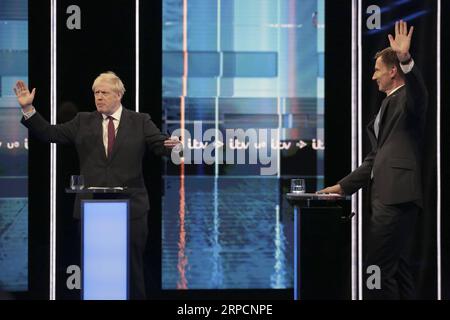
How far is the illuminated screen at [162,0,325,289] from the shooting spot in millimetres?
5711

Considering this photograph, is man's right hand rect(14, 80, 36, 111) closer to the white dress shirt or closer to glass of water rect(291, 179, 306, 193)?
the white dress shirt

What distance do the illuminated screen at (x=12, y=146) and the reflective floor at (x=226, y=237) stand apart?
3.30ft

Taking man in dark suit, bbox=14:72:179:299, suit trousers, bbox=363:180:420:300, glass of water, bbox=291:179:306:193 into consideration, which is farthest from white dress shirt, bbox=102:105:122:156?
suit trousers, bbox=363:180:420:300

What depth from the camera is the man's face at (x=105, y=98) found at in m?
5.05

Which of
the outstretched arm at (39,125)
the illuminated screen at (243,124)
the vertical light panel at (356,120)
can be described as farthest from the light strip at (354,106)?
the outstretched arm at (39,125)

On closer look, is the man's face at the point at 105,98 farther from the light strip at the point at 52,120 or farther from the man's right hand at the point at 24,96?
the light strip at the point at 52,120

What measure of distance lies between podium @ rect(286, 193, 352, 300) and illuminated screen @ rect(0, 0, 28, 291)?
6.92 feet

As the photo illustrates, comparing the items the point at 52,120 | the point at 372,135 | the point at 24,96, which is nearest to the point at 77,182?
the point at 24,96

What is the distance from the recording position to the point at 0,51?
5.57 m

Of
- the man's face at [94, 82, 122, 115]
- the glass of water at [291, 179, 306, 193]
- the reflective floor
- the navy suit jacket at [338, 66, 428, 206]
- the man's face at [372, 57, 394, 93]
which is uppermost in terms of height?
the man's face at [372, 57, 394, 93]

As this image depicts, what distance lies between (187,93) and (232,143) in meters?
0.48

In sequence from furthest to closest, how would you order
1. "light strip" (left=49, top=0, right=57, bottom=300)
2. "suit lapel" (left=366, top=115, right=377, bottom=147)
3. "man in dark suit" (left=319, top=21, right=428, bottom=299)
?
"light strip" (left=49, top=0, right=57, bottom=300)
"suit lapel" (left=366, top=115, right=377, bottom=147)
"man in dark suit" (left=319, top=21, right=428, bottom=299)

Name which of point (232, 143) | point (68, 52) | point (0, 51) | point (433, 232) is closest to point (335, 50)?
point (232, 143)

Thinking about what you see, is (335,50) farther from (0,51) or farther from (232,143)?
→ (0,51)
